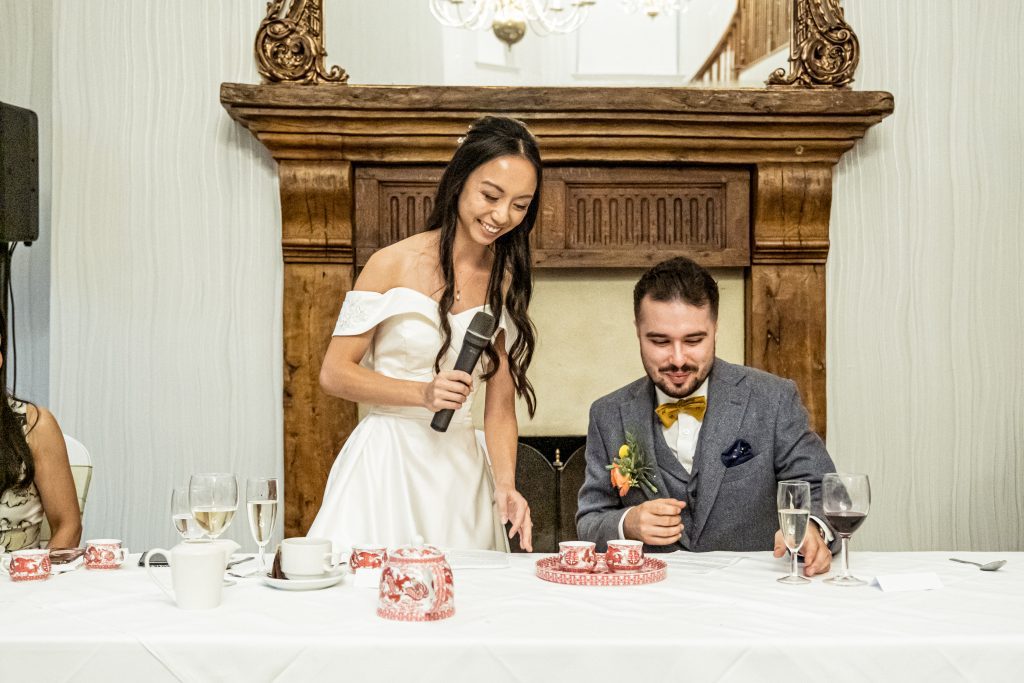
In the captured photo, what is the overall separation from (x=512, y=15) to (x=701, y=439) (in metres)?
1.79

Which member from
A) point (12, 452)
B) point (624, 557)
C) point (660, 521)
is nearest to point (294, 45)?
point (12, 452)

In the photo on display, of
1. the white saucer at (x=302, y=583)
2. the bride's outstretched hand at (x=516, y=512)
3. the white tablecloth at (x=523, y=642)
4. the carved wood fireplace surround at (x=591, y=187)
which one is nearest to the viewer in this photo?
the white tablecloth at (x=523, y=642)

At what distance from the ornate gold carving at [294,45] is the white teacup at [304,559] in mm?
1972

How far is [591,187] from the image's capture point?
10.8ft

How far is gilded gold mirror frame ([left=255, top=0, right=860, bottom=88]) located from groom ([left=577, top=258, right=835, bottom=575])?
138cm

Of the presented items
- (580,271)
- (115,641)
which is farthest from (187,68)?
(115,641)

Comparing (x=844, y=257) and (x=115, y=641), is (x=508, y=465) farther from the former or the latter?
(x=844, y=257)

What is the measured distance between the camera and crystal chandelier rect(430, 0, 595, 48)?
327 centimetres

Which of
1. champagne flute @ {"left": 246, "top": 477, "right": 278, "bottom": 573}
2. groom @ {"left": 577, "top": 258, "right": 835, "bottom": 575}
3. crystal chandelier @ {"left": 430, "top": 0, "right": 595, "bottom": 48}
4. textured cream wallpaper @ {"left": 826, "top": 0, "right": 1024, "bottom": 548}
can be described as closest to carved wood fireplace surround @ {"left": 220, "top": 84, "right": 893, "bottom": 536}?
textured cream wallpaper @ {"left": 826, "top": 0, "right": 1024, "bottom": 548}

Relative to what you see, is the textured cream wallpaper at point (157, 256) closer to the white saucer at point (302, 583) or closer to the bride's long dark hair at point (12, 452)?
the bride's long dark hair at point (12, 452)

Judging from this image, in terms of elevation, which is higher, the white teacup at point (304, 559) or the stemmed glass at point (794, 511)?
the stemmed glass at point (794, 511)

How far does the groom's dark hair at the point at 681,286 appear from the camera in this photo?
6.75ft

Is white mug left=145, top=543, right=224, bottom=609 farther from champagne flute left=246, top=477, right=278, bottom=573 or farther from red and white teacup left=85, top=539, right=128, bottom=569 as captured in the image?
red and white teacup left=85, top=539, right=128, bottom=569

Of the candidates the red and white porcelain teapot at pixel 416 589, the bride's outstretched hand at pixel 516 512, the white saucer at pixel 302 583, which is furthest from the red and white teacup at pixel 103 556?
A: the bride's outstretched hand at pixel 516 512
